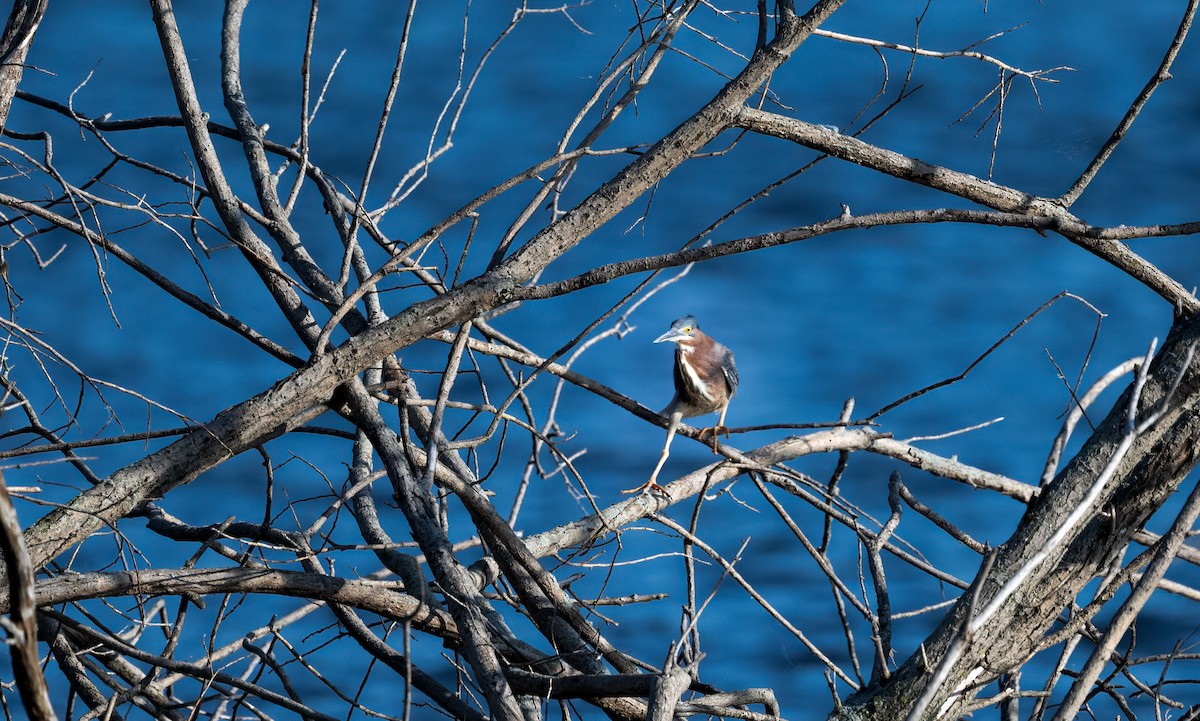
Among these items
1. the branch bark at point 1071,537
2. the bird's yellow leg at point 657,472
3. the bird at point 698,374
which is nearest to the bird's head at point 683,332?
the bird at point 698,374

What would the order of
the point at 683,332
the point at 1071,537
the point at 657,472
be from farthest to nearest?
1. the point at 683,332
2. the point at 657,472
3. the point at 1071,537

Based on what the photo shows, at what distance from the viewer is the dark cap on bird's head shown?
2.78 m

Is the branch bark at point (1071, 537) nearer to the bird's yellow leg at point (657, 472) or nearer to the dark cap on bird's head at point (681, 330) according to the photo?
the bird's yellow leg at point (657, 472)

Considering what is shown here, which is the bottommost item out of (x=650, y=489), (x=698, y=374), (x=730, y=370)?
(x=650, y=489)

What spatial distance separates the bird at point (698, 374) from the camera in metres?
2.65

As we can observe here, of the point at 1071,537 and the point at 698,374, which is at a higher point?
the point at 698,374

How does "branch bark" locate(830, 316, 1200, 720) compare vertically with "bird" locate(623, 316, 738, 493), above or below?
below

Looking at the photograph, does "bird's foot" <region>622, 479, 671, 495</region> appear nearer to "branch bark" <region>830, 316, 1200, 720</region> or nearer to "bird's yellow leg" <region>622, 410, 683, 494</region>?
"bird's yellow leg" <region>622, 410, 683, 494</region>

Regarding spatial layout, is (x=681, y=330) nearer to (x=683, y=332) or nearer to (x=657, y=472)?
(x=683, y=332)

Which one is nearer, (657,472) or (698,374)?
(657,472)

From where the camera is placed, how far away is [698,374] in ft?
8.82

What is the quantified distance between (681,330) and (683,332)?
10 millimetres

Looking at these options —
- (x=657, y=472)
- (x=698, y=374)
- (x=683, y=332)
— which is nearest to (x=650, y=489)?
(x=657, y=472)

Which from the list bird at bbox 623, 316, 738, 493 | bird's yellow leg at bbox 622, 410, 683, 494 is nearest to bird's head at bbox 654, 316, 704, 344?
bird at bbox 623, 316, 738, 493
